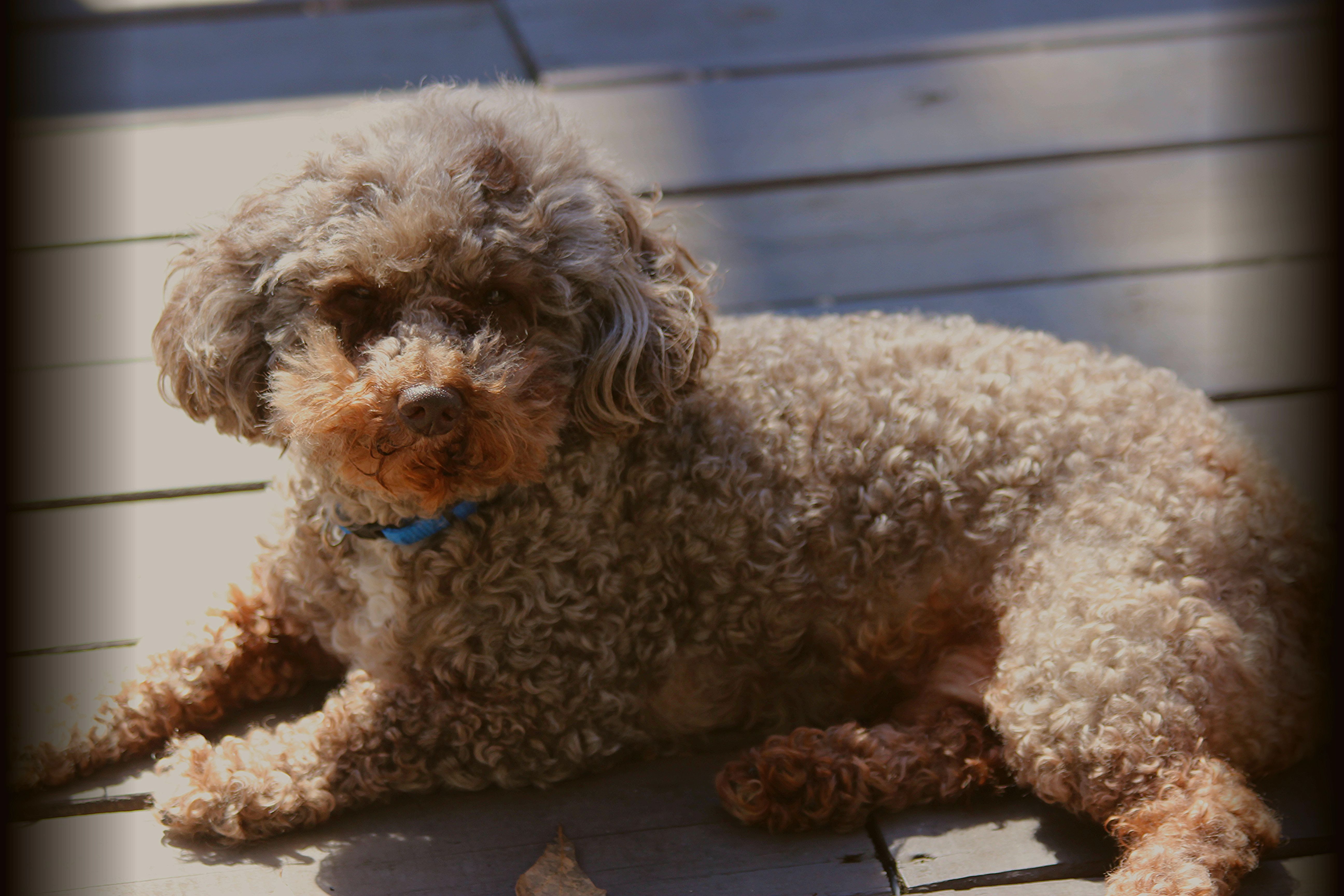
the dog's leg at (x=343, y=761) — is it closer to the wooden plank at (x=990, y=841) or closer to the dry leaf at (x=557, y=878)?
the dry leaf at (x=557, y=878)

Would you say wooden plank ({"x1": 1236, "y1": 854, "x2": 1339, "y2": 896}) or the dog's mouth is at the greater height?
the dog's mouth

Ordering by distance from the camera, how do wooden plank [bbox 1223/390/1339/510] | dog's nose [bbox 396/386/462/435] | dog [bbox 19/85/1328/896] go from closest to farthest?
dog's nose [bbox 396/386/462/435]
dog [bbox 19/85/1328/896]
wooden plank [bbox 1223/390/1339/510]

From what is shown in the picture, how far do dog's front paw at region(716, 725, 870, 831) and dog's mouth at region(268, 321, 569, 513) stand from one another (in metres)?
0.55

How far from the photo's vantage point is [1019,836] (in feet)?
6.18

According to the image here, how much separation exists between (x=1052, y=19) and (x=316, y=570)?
3060 millimetres

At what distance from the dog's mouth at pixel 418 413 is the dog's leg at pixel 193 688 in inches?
17.3

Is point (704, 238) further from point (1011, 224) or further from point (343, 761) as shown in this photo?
point (343, 761)

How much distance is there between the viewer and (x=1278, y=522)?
1.96 meters

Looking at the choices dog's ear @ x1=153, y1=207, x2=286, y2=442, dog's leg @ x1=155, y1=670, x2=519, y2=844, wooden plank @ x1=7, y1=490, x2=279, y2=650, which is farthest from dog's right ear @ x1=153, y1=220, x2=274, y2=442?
dog's leg @ x1=155, y1=670, x2=519, y2=844

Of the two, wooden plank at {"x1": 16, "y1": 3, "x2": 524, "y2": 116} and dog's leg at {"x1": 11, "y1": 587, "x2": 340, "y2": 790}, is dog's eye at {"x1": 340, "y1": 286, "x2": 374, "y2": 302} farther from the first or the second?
wooden plank at {"x1": 16, "y1": 3, "x2": 524, "y2": 116}

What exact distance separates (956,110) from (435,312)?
2318mm

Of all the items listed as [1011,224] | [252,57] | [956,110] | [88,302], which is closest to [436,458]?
[88,302]

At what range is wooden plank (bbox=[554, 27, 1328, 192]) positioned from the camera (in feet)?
11.2

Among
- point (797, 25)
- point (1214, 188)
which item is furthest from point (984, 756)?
point (797, 25)
